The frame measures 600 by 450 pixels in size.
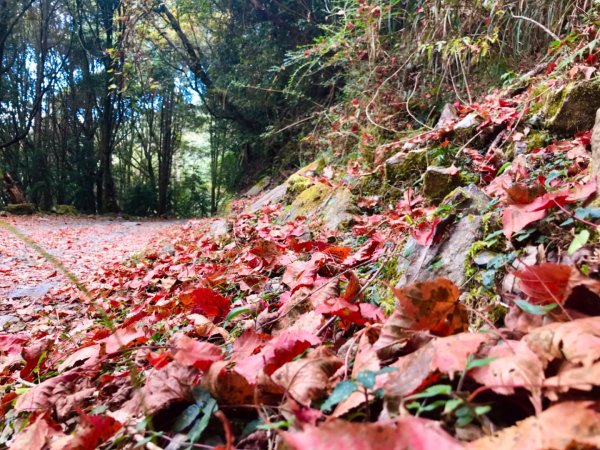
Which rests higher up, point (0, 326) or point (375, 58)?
point (375, 58)

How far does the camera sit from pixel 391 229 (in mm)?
1818

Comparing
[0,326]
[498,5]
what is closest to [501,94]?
[498,5]

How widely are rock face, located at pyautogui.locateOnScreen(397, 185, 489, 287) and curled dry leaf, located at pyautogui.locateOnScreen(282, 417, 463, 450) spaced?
0.67 meters

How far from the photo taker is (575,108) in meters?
1.91

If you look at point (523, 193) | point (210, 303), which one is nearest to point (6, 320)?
point (210, 303)

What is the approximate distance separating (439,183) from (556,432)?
1609 mm

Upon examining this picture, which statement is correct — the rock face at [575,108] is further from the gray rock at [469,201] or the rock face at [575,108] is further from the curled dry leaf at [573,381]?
the curled dry leaf at [573,381]

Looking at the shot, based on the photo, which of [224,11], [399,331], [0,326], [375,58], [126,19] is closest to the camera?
[399,331]

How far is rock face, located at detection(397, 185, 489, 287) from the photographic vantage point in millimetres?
1126

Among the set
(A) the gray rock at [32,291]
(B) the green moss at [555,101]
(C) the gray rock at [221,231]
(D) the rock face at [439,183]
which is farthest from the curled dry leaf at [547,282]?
(A) the gray rock at [32,291]

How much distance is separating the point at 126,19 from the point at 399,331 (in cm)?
646

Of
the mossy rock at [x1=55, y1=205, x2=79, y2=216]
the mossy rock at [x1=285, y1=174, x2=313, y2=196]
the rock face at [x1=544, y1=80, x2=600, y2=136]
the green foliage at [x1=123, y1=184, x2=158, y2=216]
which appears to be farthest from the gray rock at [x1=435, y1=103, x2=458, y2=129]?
the green foliage at [x1=123, y1=184, x2=158, y2=216]

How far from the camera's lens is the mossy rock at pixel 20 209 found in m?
10.6

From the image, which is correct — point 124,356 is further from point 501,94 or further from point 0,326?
point 501,94
